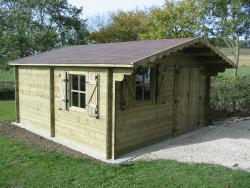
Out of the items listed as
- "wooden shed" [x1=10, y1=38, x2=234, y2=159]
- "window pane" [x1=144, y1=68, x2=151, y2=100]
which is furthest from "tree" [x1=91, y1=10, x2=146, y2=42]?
"window pane" [x1=144, y1=68, x2=151, y2=100]

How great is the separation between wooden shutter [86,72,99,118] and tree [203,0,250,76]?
50.5 feet

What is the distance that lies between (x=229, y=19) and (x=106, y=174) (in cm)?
1892

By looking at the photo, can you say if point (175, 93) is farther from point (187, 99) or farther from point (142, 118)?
point (142, 118)

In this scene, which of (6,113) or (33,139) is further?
(6,113)

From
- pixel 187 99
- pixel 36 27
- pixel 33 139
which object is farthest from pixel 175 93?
pixel 36 27

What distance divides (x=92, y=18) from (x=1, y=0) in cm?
2540

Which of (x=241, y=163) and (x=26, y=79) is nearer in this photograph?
(x=241, y=163)

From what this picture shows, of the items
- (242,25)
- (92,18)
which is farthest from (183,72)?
→ (92,18)

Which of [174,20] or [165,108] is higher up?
[174,20]

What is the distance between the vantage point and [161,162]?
7242mm

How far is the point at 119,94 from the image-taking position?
25.1ft

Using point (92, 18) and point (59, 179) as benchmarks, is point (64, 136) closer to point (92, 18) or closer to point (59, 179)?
point (59, 179)

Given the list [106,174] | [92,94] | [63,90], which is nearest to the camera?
[106,174]

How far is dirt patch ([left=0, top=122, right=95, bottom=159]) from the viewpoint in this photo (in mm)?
8260
